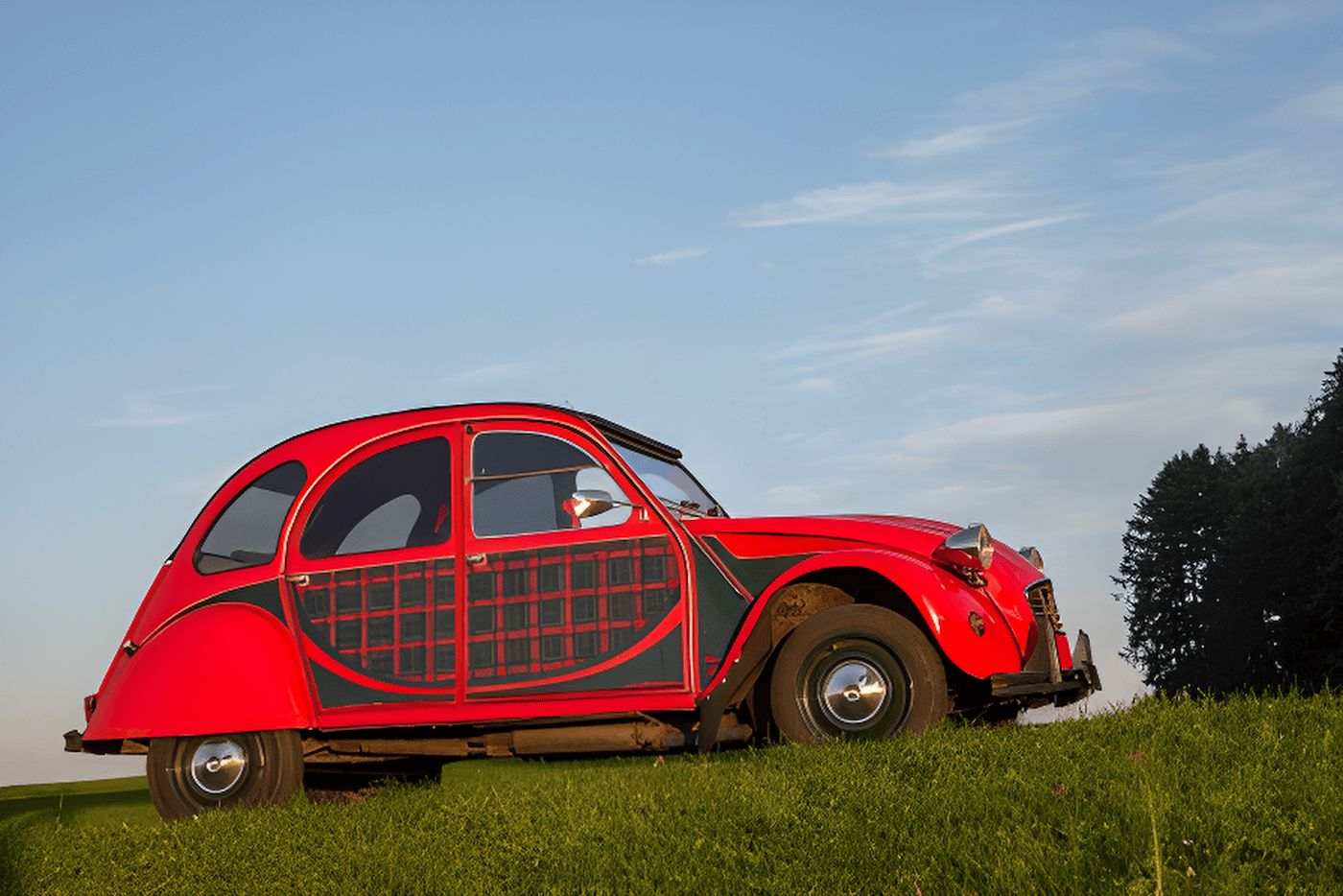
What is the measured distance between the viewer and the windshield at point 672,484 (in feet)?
25.1

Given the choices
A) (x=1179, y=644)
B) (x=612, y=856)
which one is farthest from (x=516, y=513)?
(x=1179, y=644)

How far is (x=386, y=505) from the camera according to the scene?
7844 mm

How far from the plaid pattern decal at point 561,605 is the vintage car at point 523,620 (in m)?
0.01

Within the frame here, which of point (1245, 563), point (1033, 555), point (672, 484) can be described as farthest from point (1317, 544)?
point (672, 484)

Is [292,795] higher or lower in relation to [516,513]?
lower

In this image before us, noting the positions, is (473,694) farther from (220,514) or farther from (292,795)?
(220,514)

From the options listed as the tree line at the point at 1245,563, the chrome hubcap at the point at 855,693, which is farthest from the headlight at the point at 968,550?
the tree line at the point at 1245,563

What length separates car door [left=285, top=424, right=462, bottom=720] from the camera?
7406 millimetres

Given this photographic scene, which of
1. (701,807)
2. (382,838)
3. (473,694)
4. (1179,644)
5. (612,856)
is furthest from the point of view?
(1179,644)

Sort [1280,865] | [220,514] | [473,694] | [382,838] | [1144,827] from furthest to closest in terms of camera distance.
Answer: [220,514] < [473,694] < [382,838] < [1144,827] < [1280,865]

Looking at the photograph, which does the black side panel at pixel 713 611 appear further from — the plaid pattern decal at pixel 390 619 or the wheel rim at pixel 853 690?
the plaid pattern decal at pixel 390 619

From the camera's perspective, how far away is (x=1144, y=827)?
4.52 metres

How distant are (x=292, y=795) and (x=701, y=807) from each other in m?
3.21

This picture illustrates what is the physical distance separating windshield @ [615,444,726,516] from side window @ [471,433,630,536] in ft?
1.00
